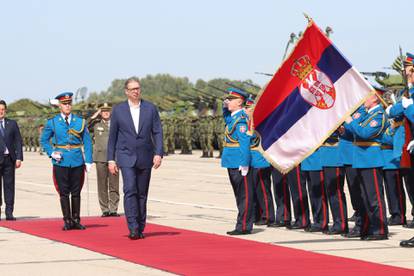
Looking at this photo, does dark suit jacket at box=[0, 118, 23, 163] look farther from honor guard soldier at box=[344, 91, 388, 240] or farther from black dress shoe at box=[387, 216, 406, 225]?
honor guard soldier at box=[344, 91, 388, 240]

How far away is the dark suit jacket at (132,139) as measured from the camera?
13.1 metres

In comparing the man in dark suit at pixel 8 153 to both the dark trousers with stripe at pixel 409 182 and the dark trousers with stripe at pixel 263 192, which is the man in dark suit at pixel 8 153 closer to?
the dark trousers with stripe at pixel 263 192

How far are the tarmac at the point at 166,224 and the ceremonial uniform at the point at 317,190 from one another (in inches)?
11.1

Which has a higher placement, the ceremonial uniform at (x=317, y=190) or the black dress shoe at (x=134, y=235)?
the ceremonial uniform at (x=317, y=190)

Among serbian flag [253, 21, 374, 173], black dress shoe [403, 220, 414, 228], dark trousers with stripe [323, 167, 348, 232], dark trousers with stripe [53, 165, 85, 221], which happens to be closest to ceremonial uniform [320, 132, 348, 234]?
dark trousers with stripe [323, 167, 348, 232]

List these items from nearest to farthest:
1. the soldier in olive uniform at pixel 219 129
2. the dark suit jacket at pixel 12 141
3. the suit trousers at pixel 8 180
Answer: the suit trousers at pixel 8 180 < the dark suit jacket at pixel 12 141 < the soldier in olive uniform at pixel 219 129

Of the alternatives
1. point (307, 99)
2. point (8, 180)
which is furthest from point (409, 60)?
point (8, 180)

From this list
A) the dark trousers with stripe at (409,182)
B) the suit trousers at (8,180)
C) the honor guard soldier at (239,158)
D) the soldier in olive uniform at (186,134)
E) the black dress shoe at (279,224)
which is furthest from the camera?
the soldier in olive uniform at (186,134)

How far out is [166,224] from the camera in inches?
595

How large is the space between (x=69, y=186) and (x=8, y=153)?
8.29 ft

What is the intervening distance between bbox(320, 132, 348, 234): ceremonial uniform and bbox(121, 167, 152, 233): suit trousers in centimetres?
224

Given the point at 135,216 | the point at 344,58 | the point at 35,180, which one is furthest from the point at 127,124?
A: the point at 35,180

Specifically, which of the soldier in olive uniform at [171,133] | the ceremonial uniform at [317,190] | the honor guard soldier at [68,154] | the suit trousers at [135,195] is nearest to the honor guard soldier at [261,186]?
the ceremonial uniform at [317,190]

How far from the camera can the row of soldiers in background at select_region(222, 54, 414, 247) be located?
12445 mm
